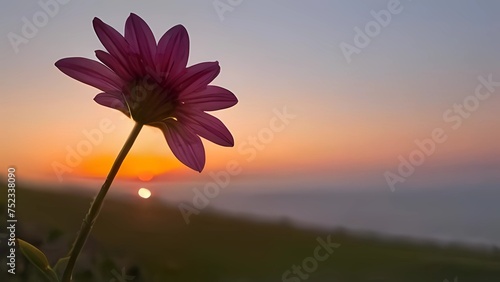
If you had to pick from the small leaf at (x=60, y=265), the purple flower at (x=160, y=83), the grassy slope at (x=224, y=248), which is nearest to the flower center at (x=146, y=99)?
the purple flower at (x=160, y=83)

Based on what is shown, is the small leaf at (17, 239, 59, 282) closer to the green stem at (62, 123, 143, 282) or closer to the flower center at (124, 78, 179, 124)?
the green stem at (62, 123, 143, 282)

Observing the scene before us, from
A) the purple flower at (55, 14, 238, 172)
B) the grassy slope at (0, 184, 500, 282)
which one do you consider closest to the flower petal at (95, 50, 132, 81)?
the purple flower at (55, 14, 238, 172)

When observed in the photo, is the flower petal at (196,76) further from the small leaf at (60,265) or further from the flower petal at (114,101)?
the small leaf at (60,265)

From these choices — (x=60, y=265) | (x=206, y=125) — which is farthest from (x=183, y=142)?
(x=60, y=265)

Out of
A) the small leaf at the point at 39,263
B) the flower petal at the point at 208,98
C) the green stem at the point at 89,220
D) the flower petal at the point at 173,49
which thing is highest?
the flower petal at the point at 173,49

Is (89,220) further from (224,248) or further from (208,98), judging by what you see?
(224,248)

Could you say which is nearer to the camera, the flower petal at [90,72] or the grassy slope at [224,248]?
the flower petal at [90,72]
